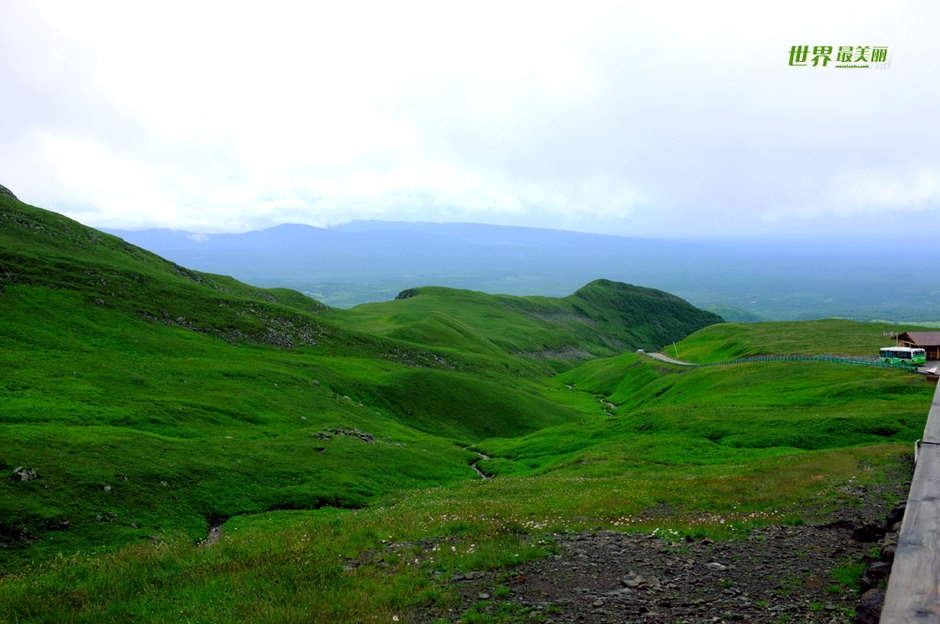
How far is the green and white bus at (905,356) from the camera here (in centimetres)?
7806

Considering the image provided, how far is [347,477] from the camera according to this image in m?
46.8

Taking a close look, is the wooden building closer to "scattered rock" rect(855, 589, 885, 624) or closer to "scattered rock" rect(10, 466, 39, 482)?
"scattered rock" rect(855, 589, 885, 624)

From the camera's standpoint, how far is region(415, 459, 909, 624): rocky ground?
11.4 metres

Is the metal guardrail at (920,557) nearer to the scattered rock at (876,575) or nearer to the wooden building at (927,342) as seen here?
the scattered rock at (876,575)

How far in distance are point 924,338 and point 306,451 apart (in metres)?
97.0

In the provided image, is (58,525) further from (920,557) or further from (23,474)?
(920,557)

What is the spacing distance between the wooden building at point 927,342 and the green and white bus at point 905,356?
1.46 m

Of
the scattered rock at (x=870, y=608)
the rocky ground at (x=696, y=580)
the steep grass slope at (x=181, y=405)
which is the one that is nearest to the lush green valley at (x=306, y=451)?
the steep grass slope at (x=181, y=405)

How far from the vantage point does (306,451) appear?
50625mm

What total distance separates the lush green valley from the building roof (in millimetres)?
14333

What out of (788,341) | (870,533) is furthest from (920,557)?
(788,341)

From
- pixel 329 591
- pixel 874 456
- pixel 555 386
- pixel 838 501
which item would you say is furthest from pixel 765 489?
pixel 555 386

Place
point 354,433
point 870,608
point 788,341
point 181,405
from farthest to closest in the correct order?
point 788,341, point 354,433, point 181,405, point 870,608

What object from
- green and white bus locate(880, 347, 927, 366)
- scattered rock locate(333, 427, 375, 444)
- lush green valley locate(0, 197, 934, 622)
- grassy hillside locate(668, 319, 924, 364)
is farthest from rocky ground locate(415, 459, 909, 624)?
grassy hillside locate(668, 319, 924, 364)
